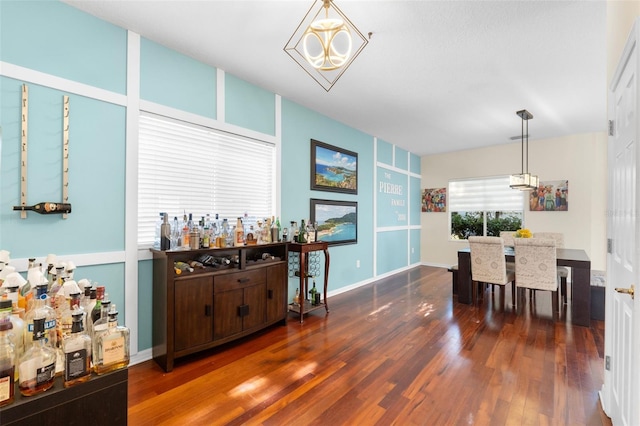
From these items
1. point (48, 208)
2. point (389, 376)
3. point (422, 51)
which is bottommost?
point (389, 376)

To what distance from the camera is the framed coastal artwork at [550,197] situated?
225 inches

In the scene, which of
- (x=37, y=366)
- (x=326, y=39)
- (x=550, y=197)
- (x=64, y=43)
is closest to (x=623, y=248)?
(x=326, y=39)

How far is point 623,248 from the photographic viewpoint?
1.58m

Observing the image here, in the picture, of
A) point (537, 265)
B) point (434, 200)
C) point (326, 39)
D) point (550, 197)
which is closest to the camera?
point (326, 39)

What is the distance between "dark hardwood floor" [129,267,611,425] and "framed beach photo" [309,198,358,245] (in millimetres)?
1322

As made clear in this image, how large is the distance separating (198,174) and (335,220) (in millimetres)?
2297

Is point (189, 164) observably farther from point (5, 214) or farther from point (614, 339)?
point (614, 339)

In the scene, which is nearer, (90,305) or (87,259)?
(90,305)

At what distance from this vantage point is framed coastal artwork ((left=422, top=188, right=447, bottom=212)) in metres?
7.13

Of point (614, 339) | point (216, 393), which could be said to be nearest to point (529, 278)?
point (614, 339)

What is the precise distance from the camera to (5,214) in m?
1.96

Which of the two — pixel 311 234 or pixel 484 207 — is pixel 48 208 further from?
pixel 484 207

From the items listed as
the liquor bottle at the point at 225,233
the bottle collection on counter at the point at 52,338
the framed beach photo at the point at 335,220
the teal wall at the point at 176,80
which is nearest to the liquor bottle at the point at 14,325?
the bottle collection on counter at the point at 52,338

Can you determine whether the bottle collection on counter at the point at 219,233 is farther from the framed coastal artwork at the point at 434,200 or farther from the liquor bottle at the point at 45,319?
the framed coastal artwork at the point at 434,200
